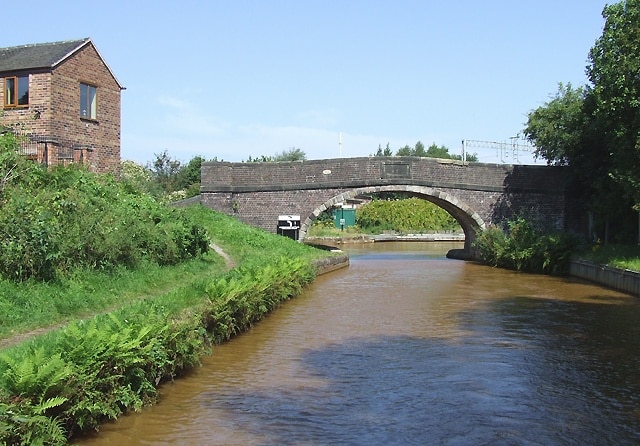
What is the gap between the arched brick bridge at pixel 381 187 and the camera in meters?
28.5

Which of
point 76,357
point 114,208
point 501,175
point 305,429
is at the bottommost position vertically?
point 305,429

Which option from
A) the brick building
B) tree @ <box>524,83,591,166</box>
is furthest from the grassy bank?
tree @ <box>524,83,591,166</box>

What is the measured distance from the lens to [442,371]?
9.79m

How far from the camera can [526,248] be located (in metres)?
25.6

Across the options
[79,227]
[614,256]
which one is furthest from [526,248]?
[79,227]

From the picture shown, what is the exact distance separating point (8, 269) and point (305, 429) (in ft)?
18.2

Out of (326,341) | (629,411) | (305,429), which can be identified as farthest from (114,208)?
(629,411)

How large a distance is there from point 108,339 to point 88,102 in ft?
57.1

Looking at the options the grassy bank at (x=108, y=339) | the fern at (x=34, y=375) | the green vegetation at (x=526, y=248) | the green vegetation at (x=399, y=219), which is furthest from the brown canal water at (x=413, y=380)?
the green vegetation at (x=399, y=219)

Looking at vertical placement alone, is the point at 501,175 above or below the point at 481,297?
above

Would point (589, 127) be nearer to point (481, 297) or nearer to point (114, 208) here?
point (481, 297)

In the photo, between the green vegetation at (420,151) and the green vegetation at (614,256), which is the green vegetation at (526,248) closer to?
the green vegetation at (614,256)

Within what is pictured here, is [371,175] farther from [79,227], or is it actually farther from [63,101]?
[79,227]

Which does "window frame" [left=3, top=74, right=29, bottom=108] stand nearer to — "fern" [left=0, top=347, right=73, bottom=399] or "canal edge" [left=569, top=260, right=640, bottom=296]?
"fern" [left=0, top=347, right=73, bottom=399]
